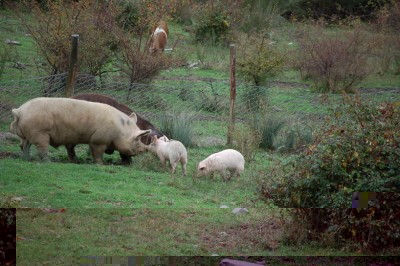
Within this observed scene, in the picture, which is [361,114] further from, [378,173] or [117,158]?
[117,158]

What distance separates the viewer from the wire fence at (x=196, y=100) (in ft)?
44.3

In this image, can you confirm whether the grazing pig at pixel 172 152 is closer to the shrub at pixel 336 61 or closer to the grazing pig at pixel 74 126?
the grazing pig at pixel 74 126

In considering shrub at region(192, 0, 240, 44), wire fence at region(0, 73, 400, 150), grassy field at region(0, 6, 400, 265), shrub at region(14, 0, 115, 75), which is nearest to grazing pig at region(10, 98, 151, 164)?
grassy field at region(0, 6, 400, 265)

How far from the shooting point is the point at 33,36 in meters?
14.9

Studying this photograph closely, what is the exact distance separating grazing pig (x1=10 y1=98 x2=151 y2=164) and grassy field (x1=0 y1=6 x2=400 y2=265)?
27 cm

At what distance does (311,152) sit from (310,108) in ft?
27.4

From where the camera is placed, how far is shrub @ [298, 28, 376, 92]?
18406 millimetres

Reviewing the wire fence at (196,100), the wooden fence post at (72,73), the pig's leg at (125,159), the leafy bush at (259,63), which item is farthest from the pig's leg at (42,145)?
the leafy bush at (259,63)

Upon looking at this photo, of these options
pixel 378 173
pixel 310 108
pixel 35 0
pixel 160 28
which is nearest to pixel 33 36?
pixel 35 0

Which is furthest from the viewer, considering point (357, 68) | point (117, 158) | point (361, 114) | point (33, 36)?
point (357, 68)

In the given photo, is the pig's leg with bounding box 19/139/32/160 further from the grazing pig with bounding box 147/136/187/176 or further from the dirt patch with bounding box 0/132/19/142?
the grazing pig with bounding box 147/136/187/176

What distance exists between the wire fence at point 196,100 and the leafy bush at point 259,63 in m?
0.38

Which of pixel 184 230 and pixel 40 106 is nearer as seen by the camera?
pixel 184 230

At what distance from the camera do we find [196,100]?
15836mm
